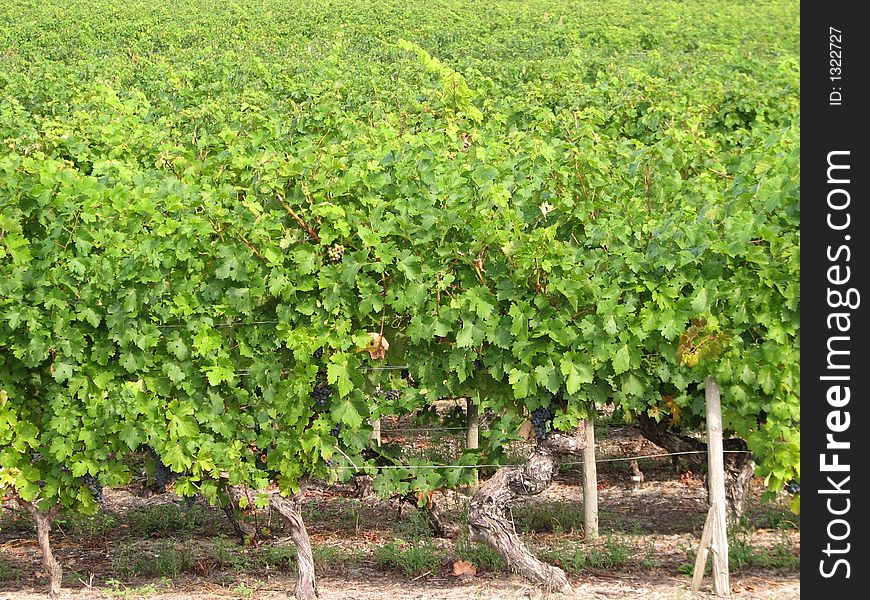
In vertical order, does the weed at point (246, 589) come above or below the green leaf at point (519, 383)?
below

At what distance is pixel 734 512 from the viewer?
622 centimetres

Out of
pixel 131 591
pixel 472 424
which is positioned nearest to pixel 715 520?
pixel 472 424

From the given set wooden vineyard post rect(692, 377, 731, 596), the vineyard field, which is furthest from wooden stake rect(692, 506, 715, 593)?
the vineyard field

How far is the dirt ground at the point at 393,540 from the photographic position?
5.66 meters

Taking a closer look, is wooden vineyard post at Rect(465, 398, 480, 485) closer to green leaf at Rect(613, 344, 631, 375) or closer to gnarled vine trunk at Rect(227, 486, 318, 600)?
gnarled vine trunk at Rect(227, 486, 318, 600)

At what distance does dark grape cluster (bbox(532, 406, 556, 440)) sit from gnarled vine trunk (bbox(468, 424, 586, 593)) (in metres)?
0.04

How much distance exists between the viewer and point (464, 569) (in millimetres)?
5840

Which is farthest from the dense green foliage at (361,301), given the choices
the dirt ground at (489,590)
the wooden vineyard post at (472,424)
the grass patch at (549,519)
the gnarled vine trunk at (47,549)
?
the grass patch at (549,519)

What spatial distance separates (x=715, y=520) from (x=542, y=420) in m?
0.93

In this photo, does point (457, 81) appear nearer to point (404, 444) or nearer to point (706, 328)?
point (404, 444)

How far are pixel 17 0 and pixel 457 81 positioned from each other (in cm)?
2503

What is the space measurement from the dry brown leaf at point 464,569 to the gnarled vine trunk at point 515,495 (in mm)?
305

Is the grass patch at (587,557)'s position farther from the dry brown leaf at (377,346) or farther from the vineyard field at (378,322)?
the dry brown leaf at (377,346)

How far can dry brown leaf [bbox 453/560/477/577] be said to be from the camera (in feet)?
19.1
